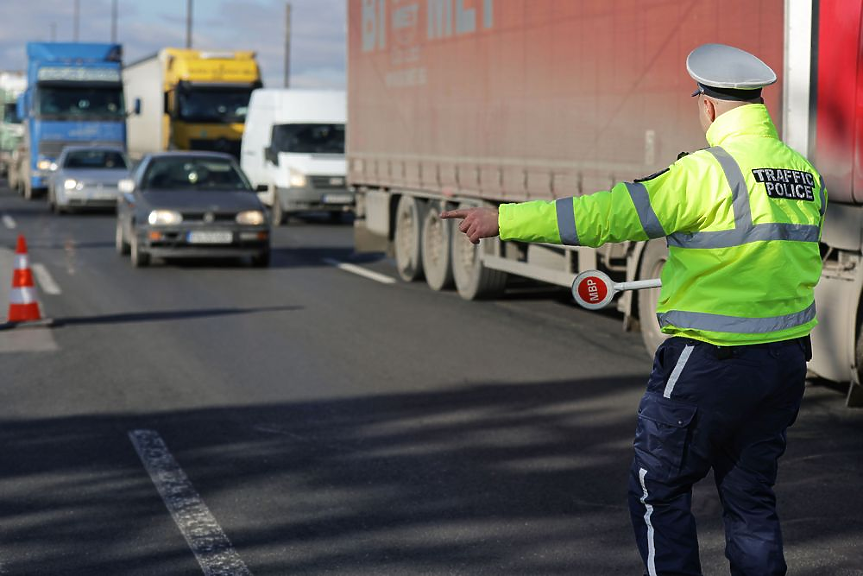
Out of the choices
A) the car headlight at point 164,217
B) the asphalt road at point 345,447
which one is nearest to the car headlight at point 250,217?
the car headlight at point 164,217

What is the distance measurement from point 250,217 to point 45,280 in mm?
2638

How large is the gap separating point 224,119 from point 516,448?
2941 centimetres

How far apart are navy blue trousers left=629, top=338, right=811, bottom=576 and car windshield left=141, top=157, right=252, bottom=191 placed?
15270 millimetres

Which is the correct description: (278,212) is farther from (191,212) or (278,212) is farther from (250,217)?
(191,212)

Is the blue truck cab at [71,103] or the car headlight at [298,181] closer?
the car headlight at [298,181]

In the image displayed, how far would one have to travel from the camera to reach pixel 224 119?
1428 inches

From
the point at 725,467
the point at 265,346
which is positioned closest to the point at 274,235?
the point at 265,346

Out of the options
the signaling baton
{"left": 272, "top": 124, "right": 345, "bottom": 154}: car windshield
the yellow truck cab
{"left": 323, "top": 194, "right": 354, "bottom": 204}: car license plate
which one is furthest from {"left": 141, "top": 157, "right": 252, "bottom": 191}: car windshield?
the yellow truck cab

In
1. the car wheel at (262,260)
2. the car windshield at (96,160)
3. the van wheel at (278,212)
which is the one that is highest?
the car windshield at (96,160)

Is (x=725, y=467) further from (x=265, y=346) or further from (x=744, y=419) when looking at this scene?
(x=265, y=346)

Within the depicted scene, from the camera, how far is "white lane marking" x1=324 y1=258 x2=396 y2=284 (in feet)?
57.2

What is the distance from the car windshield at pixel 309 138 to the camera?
28156mm

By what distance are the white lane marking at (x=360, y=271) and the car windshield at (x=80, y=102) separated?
1752 cm

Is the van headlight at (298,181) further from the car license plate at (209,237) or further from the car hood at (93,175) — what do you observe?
the car license plate at (209,237)
